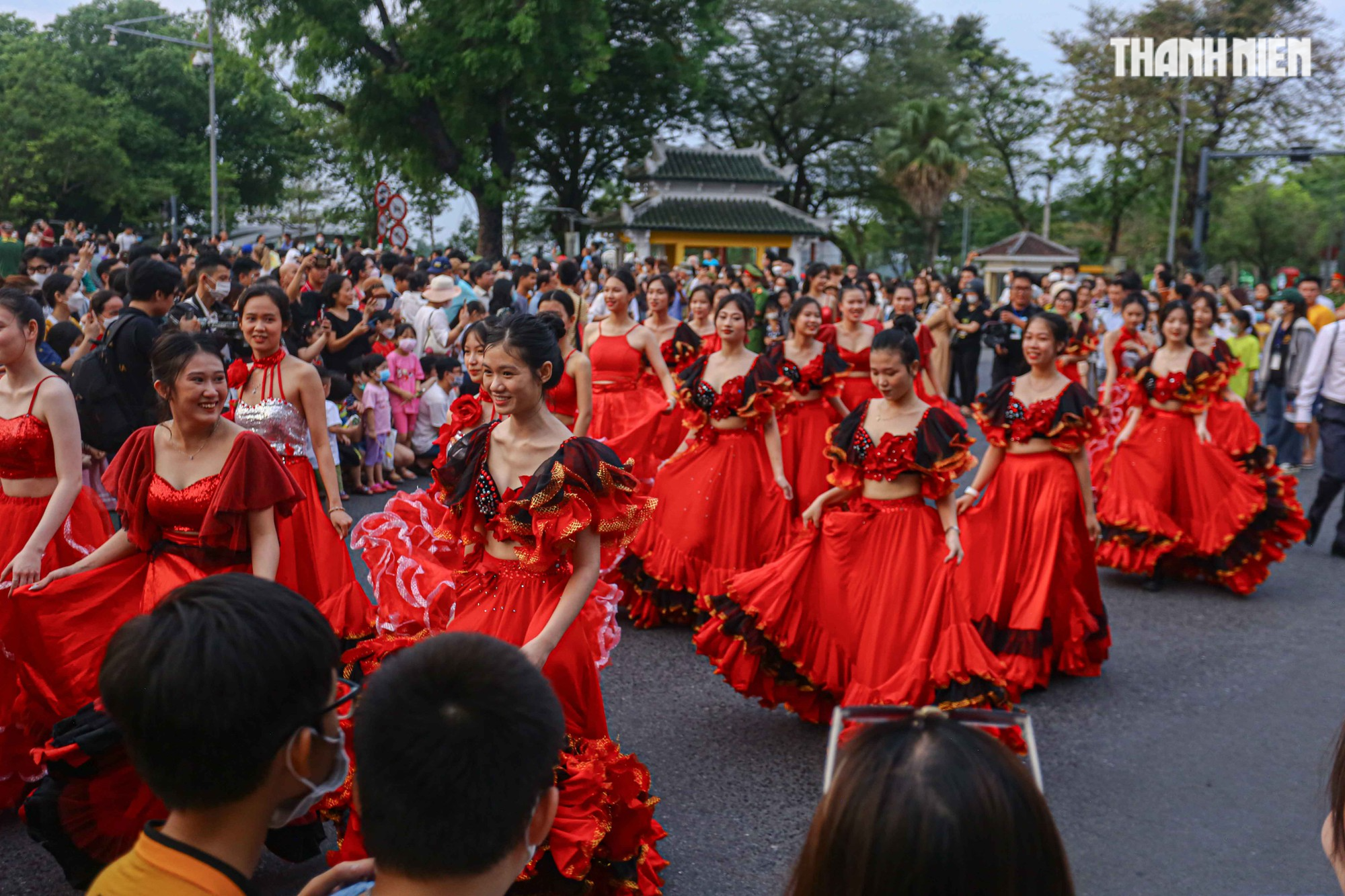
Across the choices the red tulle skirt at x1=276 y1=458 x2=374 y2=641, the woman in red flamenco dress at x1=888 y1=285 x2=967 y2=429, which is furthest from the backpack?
the woman in red flamenco dress at x1=888 y1=285 x2=967 y2=429

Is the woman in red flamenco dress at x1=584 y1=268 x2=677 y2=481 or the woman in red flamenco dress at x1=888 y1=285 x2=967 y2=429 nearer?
the woman in red flamenco dress at x1=584 y1=268 x2=677 y2=481

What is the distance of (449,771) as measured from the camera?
1.76 meters

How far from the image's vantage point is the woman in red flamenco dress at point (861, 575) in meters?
5.21

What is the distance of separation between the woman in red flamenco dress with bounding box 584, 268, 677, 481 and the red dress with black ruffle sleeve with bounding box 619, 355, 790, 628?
3.57ft

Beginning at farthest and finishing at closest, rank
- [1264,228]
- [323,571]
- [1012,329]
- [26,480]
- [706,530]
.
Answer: [1264,228]
[1012,329]
[706,530]
[323,571]
[26,480]

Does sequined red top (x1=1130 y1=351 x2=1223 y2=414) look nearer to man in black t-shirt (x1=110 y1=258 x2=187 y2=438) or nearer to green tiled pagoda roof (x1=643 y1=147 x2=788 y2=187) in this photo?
man in black t-shirt (x1=110 y1=258 x2=187 y2=438)

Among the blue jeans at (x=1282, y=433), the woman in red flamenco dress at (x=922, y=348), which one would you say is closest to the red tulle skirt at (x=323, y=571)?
the woman in red flamenco dress at (x=922, y=348)

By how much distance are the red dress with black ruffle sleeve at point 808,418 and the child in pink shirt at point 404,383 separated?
4493 mm

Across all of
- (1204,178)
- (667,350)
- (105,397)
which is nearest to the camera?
(105,397)

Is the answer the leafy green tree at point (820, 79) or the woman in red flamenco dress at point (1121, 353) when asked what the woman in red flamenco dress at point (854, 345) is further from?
the leafy green tree at point (820, 79)

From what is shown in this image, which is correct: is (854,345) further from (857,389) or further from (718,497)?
(718,497)

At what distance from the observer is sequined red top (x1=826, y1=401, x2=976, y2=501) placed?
5.37 meters

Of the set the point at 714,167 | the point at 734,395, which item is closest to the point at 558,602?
the point at 734,395

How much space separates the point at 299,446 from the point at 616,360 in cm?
334
